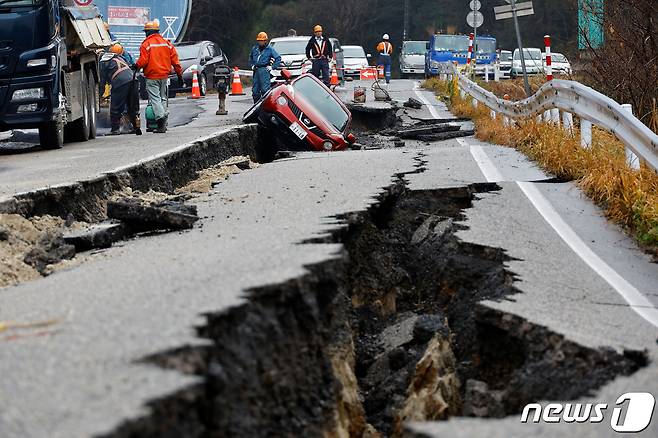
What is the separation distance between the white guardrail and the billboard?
19.9 meters

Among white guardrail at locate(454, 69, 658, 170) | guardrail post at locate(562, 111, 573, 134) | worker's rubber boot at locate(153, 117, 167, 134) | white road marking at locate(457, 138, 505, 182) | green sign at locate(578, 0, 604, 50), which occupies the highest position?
green sign at locate(578, 0, 604, 50)

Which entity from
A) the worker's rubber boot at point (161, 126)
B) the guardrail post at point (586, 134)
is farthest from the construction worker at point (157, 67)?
the guardrail post at point (586, 134)

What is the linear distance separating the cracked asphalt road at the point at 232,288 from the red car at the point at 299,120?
4.18 meters

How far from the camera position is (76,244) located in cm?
723

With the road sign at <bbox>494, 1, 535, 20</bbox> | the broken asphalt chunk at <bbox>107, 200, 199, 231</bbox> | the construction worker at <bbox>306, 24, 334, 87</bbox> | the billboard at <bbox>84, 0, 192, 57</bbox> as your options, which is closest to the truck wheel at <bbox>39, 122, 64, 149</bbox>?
the broken asphalt chunk at <bbox>107, 200, 199, 231</bbox>

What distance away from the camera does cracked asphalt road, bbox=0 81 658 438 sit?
3.53 metres

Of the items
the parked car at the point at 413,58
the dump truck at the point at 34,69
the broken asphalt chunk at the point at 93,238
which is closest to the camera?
the broken asphalt chunk at the point at 93,238

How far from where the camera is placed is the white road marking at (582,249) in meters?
6.05

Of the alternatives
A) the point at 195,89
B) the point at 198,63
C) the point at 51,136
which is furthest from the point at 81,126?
the point at 198,63

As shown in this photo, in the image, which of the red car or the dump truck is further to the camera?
the red car

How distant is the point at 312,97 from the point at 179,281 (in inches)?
421

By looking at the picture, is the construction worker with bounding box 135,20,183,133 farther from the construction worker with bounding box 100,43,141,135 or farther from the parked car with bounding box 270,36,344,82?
the parked car with bounding box 270,36,344,82

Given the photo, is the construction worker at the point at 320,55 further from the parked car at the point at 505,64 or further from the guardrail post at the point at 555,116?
the parked car at the point at 505,64

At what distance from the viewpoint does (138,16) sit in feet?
115
